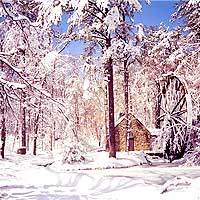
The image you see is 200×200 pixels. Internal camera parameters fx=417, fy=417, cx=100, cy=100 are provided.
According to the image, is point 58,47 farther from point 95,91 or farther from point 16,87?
point 16,87

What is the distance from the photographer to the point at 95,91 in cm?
2102

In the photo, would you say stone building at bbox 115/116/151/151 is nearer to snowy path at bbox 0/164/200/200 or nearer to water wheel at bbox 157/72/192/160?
water wheel at bbox 157/72/192/160

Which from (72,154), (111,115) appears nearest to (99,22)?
(111,115)

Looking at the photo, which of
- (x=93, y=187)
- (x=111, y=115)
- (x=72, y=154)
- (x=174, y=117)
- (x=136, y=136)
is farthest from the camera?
(x=136, y=136)

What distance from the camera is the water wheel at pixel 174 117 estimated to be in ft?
64.0

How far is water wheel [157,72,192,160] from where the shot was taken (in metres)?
19.5

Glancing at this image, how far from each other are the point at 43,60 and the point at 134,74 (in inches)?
1054

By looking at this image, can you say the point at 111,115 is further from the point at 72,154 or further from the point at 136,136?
the point at 136,136

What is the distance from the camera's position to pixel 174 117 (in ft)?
66.9

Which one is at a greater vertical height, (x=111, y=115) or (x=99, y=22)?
(x=99, y=22)

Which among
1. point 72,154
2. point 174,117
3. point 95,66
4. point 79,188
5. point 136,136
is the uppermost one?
point 95,66

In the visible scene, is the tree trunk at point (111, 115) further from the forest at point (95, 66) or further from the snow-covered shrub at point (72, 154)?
the snow-covered shrub at point (72, 154)

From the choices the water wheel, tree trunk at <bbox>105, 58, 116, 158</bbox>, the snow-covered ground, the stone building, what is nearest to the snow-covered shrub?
tree trunk at <bbox>105, 58, 116, 158</bbox>

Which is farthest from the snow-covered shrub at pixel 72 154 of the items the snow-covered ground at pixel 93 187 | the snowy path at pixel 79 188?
Result: the snowy path at pixel 79 188
